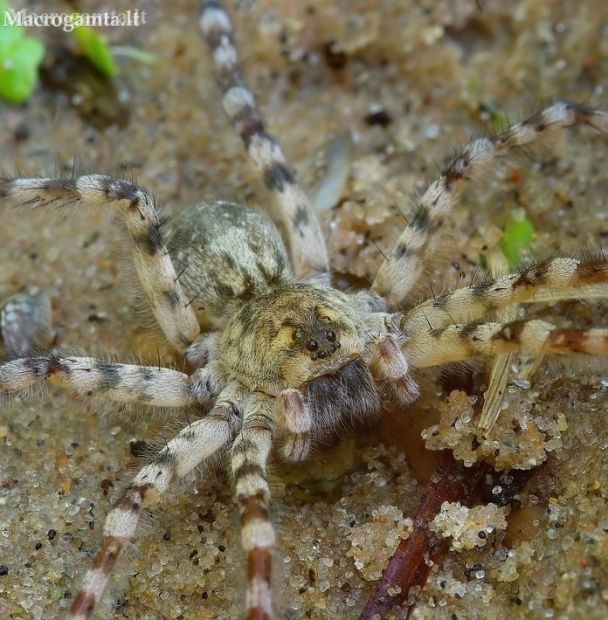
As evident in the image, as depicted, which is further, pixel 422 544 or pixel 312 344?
pixel 312 344

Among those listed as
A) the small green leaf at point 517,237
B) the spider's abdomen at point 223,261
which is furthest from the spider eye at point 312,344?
the small green leaf at point 517,237

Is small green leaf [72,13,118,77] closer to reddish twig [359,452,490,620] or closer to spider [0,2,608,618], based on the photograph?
spider [0,2,608,618]

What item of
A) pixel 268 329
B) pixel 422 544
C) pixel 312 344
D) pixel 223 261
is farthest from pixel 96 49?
pixel 422 544

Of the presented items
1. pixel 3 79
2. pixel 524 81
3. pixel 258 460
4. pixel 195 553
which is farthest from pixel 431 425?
pixel 3 79

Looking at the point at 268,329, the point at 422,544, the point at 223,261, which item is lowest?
the point at 422,544

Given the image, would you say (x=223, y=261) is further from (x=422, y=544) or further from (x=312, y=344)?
(x=422, y=544)

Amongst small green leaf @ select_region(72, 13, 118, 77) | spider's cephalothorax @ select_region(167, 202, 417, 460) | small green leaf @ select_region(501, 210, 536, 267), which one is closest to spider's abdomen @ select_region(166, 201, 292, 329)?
spider's cephalothorax @ select_region(167, 202, 417, 460)
